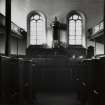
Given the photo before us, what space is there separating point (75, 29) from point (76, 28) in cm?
10

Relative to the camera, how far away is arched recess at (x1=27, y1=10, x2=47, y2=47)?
16.2m

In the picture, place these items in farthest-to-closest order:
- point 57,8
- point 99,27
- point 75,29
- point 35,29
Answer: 1. point 35,29
2. point 75,29
3. point 57,8
4. point 99,27

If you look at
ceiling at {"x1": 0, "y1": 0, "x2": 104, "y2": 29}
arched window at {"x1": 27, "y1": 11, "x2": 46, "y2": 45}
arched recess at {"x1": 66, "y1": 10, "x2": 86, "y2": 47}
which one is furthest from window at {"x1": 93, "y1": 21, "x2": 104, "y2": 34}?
arched window at {"x1": 27, "y1": 11, "x2": 46, "y2": 45}

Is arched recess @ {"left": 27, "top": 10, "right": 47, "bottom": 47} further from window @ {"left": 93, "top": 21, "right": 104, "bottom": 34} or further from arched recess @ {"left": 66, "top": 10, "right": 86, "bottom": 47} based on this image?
window @ {"left": 93, "top": 21, "right": 104, "bottom": 34}

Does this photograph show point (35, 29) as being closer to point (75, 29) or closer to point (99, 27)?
point (75, 29)

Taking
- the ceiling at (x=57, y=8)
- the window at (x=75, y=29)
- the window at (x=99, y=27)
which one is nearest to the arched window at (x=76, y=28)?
the window at (x=75, y=29)

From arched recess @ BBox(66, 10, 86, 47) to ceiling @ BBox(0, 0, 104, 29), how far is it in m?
0.27

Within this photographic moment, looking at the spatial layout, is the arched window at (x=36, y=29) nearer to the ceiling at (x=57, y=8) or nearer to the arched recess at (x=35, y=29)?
the arched recess at (x=35, y=29)

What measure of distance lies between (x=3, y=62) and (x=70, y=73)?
8.91 m

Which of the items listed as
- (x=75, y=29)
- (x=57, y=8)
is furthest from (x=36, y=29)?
(x=75, y=29)

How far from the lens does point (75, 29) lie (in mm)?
16156

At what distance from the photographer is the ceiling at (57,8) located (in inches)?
624

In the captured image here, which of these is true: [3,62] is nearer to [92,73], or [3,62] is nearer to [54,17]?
[92,73]

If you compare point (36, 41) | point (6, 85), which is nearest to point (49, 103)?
point (6, 85)
